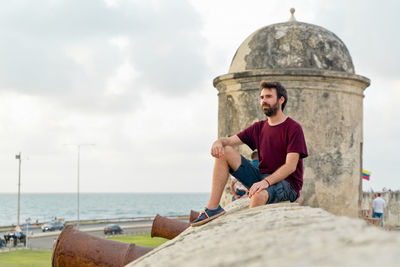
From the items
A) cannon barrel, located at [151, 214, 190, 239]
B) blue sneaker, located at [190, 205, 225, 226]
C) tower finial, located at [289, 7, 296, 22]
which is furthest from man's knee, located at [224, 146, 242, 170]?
tower finial, located at [289, 7, 296, 22]

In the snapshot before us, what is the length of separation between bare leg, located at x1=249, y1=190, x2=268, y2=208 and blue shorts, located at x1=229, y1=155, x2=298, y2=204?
122 mm

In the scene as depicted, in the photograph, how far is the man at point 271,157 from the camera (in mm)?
4453

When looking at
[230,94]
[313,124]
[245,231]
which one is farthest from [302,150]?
[230,94]

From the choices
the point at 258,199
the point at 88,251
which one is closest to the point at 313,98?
the point at 258,199

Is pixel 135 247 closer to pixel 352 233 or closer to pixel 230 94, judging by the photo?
pixel 352 233

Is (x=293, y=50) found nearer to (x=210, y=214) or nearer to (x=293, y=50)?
(x=293, y=50)

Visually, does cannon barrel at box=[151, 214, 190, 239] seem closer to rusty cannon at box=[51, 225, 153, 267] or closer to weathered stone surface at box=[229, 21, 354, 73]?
rusty cannon at box=[51, 225, 153, 267]

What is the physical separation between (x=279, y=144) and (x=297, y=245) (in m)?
2.89

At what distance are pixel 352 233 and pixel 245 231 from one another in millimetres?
656

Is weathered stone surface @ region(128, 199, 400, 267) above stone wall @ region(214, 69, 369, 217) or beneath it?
beneath

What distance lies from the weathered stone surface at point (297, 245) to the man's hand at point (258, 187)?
1565mm

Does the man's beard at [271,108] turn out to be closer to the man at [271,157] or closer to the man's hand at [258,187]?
the man at [271,157]

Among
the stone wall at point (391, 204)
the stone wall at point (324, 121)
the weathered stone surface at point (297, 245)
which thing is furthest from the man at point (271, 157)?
the stone wall at point (391, 204)

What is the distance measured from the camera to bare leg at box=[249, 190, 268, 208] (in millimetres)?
4156
